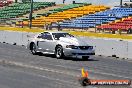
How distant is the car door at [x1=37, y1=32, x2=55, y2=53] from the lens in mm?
24625

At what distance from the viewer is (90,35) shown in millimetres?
31172

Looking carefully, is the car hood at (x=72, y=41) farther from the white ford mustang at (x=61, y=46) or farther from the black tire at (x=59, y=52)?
the black tire at (x=59, y=52)

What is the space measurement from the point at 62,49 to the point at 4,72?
7767 mm

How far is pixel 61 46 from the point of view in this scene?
78.0ft

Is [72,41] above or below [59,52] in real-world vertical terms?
above

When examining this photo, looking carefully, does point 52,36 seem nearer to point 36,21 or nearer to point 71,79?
point 71,79

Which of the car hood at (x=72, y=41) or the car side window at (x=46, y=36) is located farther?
the car side window at (x=46, y=36)

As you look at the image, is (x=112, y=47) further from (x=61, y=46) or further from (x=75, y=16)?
(x=75, y=16)

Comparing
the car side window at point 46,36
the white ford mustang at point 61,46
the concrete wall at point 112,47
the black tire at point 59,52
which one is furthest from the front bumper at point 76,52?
the concrete wall at point 112,47

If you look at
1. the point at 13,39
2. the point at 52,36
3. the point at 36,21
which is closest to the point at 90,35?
the point at 52,36

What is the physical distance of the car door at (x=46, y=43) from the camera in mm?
24625

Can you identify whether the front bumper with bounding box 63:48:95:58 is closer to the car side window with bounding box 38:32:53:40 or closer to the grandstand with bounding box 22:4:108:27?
the car side window with bounding box 38:32:53:40

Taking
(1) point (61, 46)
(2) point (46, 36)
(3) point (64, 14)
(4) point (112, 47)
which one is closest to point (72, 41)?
(1) point (61, 46)

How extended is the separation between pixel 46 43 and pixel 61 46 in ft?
5.44
